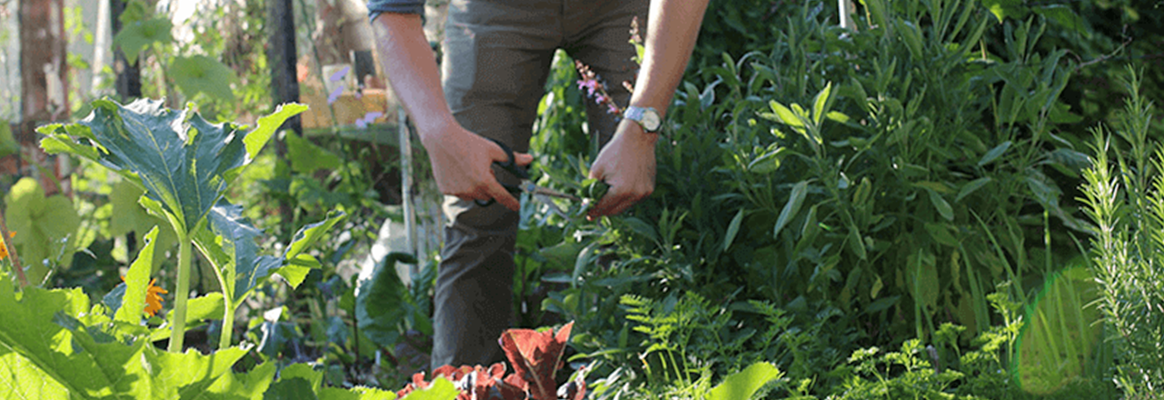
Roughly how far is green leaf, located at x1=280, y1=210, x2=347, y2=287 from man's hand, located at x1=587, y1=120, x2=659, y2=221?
2.35 feet

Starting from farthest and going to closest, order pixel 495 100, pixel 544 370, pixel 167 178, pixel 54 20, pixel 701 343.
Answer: pixel 54 20
pixel 495 100
pixel 701 343
pixel 544 370
pixel 167 178

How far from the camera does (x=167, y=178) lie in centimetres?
50

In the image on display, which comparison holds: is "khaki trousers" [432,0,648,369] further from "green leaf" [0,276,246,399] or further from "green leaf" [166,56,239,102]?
"green leaf" [0,276,246,399]

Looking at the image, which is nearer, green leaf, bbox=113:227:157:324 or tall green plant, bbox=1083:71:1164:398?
green leaf, bbox=113:227:157:324

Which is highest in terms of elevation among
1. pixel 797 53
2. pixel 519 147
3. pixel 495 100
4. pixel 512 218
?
pixel 797 53

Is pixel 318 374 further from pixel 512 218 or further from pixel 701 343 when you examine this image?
pixel 512 218

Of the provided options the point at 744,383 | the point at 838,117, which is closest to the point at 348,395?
the point at 744,383

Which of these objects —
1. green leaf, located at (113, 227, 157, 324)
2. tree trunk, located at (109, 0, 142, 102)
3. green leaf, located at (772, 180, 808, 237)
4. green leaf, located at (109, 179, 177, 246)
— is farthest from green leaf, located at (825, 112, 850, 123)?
tree trunk, located at (109, 0, 142, 102)

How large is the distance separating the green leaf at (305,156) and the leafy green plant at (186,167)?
1.97 meters

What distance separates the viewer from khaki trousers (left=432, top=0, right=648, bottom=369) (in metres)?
1.62

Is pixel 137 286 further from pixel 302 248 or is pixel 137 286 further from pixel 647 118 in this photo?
pixel 647 118

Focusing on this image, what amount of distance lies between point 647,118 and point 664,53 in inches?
4.3

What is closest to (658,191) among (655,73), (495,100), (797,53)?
(655,73)

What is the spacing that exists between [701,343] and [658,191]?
33cm
